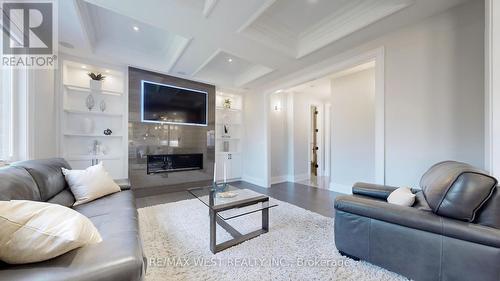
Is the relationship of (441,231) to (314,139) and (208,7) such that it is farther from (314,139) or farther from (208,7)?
(314,139)

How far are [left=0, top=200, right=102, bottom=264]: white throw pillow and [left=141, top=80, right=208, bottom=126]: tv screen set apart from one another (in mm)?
3433

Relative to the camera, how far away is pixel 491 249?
1.13 m

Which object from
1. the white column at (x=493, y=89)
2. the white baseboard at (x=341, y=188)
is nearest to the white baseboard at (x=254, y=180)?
the white baseboard at (x=341, y=188)

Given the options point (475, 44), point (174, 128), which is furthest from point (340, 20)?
point (174, 128)

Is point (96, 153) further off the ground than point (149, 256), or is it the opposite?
point (96, 153)

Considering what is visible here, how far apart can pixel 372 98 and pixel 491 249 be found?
3.08 metres

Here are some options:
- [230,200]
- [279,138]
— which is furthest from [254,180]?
[230,200]

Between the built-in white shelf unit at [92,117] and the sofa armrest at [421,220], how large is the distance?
3984mm

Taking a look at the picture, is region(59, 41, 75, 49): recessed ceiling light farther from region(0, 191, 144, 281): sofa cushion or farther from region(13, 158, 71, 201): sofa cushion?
region(0, 191, 144, 281): sofa cushion

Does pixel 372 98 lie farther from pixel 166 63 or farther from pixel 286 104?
pixel 166 63

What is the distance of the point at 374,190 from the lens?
2.05 metres

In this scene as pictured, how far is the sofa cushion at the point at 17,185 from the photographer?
1.16 m

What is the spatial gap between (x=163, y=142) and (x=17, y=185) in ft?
9.80

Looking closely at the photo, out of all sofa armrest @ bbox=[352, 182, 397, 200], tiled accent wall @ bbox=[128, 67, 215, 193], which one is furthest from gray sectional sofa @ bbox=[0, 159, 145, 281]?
sofa armrest @ bbox=[352, 182, 397, 200]
